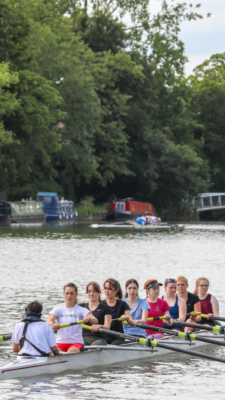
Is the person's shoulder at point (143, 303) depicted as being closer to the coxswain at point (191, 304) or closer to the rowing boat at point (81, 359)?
the rowing boat at point (81, 359)

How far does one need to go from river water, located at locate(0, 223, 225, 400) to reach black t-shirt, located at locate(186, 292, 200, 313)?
2.65 ft

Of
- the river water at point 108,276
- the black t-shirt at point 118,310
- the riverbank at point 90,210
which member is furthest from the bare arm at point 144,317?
the riverbank at point 90,210

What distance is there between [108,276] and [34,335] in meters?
14.2

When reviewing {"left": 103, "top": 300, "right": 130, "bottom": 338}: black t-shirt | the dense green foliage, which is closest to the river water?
{"left": 103, "top": 300, "right": 130, "bottom": 338}: black t-shirt

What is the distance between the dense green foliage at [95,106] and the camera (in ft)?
179

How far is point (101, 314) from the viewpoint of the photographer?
1129 cm

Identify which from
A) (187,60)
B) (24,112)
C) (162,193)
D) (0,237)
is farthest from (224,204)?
(0,237)

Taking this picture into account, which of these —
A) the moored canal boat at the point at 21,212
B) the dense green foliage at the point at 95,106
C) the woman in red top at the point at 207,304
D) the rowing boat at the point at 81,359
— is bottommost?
the rowing boat at the point at 81,359

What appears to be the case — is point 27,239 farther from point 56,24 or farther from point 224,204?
point 224,204

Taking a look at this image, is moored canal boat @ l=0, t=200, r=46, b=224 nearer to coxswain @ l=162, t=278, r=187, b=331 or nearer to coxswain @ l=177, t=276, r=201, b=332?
coxswain @ l=177, t=276, r=201, b=332

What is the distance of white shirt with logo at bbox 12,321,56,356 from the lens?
32.1ft

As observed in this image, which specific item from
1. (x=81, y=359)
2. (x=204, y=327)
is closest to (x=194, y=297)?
(x=204, y=327)

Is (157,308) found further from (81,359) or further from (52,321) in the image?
(52,321)

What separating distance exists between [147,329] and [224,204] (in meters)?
83.3
